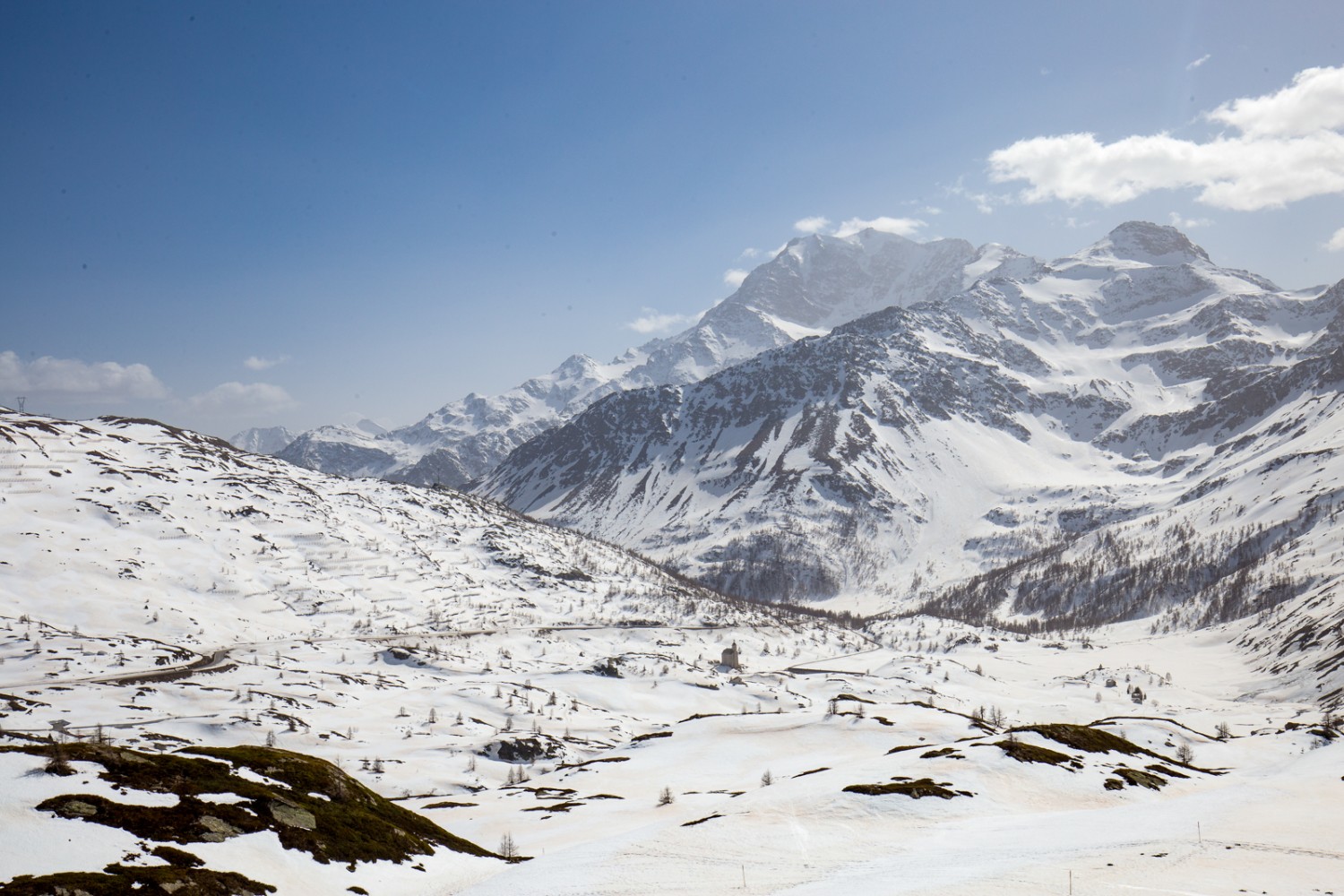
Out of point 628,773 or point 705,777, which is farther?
point 628,773

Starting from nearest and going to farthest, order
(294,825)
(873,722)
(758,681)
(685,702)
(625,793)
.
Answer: (294,825) → (625,793) → (873,722) → (685,702) → (758,681)

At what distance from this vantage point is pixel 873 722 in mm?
113812

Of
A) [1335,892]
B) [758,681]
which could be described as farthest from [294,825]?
[758,681]

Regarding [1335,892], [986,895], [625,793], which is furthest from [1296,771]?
[625,793]

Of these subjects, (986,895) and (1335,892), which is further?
(986,895)

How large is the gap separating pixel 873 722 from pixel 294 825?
91.0 meters

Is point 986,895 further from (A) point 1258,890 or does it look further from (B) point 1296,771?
(B) point 1296,771

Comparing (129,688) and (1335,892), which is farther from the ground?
(129,688)

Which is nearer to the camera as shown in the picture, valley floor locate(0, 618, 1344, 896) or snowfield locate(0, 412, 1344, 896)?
snowfield locate(0, 412, 1344, 896)

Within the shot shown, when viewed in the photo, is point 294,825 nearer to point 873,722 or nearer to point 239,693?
point 873,722

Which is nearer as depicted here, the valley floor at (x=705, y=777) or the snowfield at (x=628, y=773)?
the snowfield at (x=628, y=773)

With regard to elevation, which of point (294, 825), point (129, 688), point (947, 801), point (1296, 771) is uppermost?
point (129, 688)

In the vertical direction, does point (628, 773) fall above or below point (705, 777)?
above

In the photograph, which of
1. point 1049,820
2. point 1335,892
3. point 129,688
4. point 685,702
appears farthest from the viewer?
point 685,702
